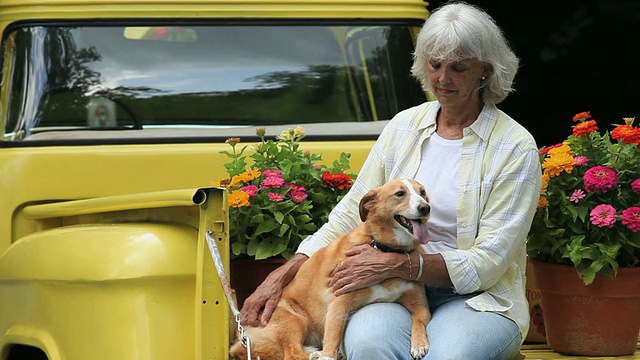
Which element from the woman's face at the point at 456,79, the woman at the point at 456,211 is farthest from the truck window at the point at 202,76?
the woman's face at the point at 456,79

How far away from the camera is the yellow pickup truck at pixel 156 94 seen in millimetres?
4434

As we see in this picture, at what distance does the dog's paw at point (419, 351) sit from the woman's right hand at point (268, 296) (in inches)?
Result: 19.2

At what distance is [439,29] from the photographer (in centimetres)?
373

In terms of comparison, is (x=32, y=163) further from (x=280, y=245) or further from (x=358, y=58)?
(x=358, y=58)

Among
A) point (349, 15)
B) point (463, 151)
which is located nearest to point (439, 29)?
point (463, 151)

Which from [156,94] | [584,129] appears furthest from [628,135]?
[156,94]

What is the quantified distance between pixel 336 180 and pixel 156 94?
110 centimetres

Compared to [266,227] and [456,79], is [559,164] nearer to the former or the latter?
[456,79]

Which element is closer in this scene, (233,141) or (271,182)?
(271,182)

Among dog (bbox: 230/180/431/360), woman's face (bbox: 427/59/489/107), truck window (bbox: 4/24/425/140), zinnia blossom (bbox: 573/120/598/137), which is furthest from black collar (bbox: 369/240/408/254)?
truck window (bbox: 4/24/425/140)

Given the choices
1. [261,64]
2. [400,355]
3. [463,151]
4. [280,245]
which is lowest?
[400,355]

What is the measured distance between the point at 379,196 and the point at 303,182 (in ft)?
2.64

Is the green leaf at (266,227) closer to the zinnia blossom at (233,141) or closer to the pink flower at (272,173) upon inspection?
the pink flower at (272,173)

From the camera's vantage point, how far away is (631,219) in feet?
12.9
